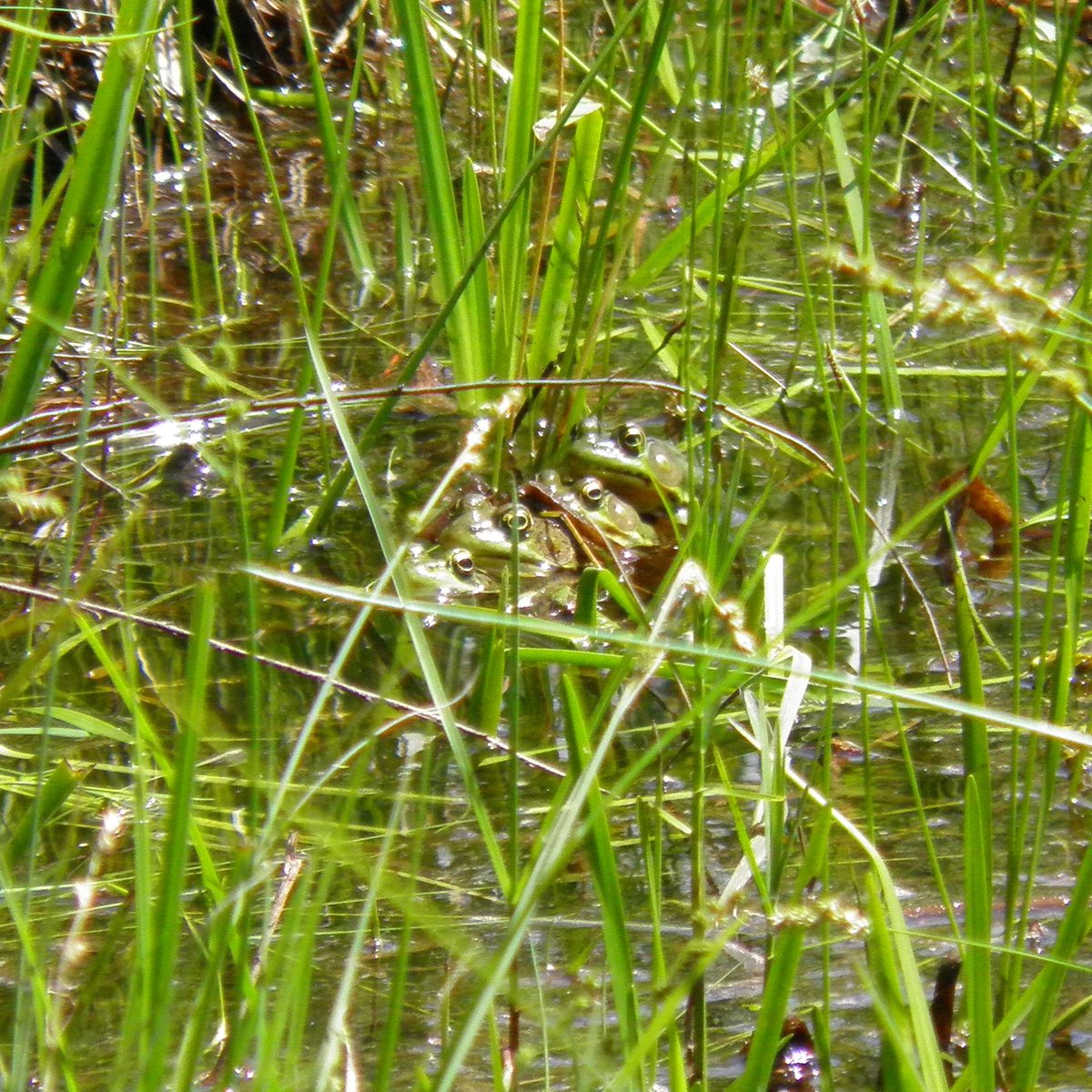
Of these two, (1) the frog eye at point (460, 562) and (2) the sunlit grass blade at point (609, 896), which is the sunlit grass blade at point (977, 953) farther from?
(1) the frog eye at point (460, 562)

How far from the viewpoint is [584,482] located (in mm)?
2555

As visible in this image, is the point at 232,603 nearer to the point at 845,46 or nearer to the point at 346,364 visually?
the point at 346,364

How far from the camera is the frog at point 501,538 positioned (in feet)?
8.25

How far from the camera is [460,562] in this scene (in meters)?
2.49

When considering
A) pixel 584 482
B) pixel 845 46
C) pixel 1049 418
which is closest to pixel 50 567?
pixel 584 482

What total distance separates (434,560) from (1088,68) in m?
2.68

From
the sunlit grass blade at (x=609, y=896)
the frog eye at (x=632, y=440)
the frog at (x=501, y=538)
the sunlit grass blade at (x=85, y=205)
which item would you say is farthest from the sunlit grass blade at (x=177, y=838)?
the frog eye at (x=632, y=440)

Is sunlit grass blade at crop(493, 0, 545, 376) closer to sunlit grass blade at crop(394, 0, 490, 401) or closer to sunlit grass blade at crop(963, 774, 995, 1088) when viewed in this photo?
sunlit grass blade at crop(394, 0, 490, 401)

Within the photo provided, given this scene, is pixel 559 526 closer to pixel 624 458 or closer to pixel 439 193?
pixel 624 458

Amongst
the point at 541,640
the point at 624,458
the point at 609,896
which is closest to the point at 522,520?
the point at 624,458

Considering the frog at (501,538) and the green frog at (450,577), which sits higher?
the frog at (501,538)

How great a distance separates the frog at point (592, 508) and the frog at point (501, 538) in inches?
1.2

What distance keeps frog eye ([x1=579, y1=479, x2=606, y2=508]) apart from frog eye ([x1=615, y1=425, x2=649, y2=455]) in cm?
8

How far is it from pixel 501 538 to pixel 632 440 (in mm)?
269
